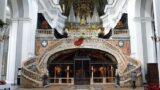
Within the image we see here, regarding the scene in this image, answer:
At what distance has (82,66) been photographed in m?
20.7

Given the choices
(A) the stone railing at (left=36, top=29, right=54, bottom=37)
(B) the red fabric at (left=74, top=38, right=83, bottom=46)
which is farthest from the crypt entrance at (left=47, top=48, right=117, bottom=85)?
(A) the stone railing at (left=36, top=29, right=54, bottom=37)

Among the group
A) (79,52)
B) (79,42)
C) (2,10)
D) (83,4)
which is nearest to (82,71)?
(79,52)

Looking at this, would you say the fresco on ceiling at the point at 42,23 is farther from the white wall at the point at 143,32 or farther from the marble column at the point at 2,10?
the marble column at the point at 2,10

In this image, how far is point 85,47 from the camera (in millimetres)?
20641

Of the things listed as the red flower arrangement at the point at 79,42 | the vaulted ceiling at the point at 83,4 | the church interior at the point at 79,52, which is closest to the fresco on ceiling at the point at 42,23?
the church interior at the point at 79,52

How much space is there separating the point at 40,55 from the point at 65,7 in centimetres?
1528

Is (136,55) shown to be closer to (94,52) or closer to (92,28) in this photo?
(94,52)

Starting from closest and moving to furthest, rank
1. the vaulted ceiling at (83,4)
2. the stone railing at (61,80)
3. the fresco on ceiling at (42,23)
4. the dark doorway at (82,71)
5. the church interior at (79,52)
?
1. the church interior at (79,52)
2. the dark doorway at (82,71)
3. the stone railing at (61,80)
4. the fresco on ceiling at (42,23)
5. the vaulted ceiling at (83,4)

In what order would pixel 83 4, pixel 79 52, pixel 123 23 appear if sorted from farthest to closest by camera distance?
pixel 83 4 < pixel 123 23 < pixel 79 52

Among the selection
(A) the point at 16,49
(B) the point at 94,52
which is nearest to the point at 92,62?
(B) the point at 94,52

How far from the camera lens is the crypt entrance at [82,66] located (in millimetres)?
20614

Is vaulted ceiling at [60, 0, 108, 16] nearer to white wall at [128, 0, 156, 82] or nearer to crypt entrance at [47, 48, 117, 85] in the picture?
crypt entrance at [47, 48, 117, 85]

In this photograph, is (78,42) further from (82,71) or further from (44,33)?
(44,33)

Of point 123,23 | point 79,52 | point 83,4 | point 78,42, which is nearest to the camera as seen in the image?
point 78,42
